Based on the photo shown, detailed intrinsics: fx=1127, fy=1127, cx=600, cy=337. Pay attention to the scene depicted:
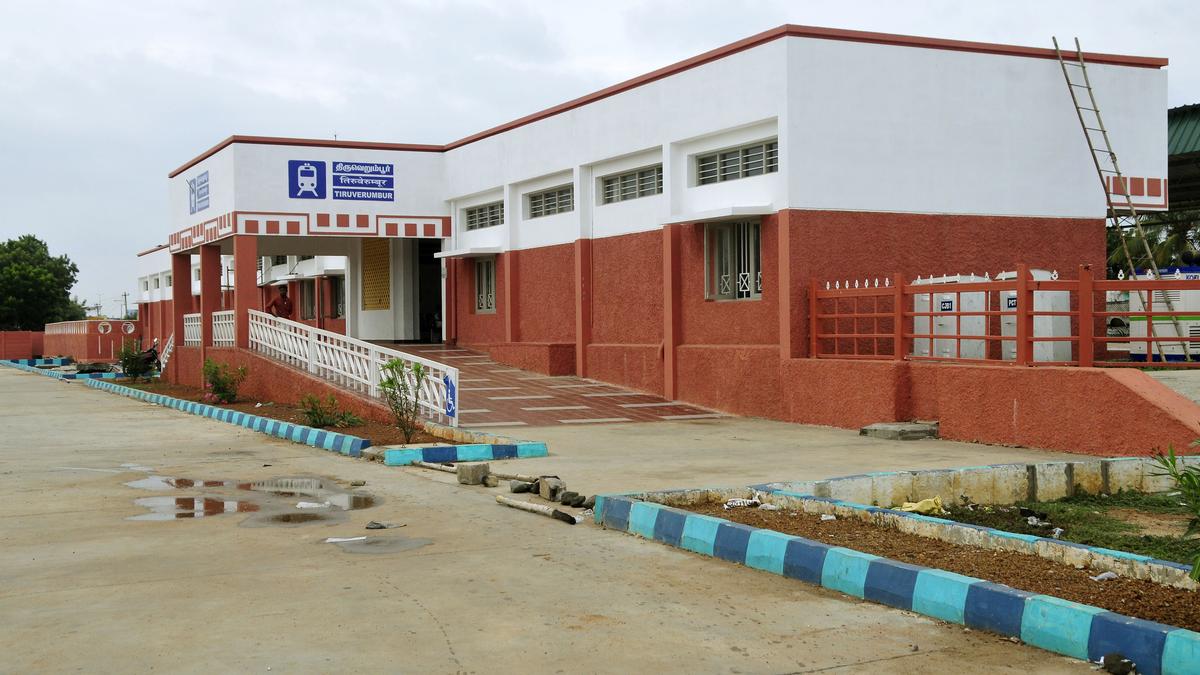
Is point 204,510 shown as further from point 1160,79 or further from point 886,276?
point 1160,79

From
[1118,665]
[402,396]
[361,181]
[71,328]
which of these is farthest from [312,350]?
[71,328]

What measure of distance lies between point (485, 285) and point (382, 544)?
1828 cm

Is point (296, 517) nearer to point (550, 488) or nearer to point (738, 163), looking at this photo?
point (550, 488)

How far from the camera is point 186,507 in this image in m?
8.76

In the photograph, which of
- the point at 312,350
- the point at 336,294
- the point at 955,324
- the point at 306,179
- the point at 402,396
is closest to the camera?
the point at 402,396

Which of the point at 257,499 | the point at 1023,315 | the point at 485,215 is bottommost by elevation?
the point at 257,499

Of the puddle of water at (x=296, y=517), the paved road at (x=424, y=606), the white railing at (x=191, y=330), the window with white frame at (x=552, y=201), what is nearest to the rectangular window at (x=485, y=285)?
the window with white frame at (x=552, y=201)

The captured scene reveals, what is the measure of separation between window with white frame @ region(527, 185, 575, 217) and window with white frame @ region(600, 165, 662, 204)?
103 centimetres

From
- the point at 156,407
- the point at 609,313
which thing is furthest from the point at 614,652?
the point at 156,407

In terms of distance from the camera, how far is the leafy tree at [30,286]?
6412 cm

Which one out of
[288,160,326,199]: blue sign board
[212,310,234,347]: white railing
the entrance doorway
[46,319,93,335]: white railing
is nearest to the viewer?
[212,310,234,347]: white railing

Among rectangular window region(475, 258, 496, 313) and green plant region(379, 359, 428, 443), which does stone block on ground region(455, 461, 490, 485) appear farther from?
rectangular window region(475, 258, 496, 313)

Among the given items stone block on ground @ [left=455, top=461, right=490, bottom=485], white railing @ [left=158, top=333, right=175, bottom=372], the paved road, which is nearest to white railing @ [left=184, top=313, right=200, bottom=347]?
white railing @ [left=158, top=333, right=175, bottom=372]

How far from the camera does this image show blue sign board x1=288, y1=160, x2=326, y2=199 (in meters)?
23.4
